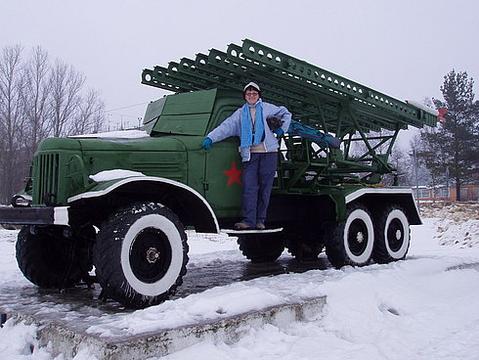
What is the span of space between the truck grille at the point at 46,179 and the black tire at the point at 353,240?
12.6ft

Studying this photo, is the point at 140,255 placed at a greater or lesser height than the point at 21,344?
greater

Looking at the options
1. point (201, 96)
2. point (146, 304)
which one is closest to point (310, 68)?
point (201, 96)

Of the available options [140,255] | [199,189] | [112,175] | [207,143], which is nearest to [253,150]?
[207,143]

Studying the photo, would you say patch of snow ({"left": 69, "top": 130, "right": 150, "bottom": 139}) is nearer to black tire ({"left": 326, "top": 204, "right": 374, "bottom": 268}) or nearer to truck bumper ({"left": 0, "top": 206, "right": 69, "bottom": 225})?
truck bumper ({"left": 0, "top": 206, "right": 69, "bottom": 225})

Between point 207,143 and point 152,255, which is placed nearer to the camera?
point 152,255

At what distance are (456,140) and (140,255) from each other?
128ft

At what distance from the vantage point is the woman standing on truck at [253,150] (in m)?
6.30

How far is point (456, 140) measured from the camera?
4047 cm

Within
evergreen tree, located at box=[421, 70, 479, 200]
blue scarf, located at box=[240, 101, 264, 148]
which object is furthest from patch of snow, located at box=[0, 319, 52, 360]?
evergreen tree, located at box=[421, 70, 479, 200]

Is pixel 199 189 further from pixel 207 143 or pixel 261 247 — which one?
pixel 261 247

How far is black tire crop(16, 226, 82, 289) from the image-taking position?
6082 mm

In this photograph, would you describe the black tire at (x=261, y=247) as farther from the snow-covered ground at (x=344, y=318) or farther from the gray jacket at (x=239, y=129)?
the gray jacket at (x=239, y=129)

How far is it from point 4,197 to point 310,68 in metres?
29.4

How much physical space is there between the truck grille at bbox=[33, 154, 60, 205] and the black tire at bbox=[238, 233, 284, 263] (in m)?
4.06
